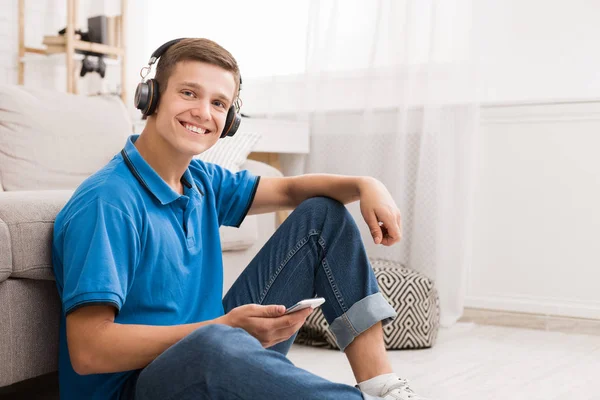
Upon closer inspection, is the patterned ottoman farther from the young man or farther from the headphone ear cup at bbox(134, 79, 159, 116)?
the headphone ear cup at bbox(134, 79, 159, 116)

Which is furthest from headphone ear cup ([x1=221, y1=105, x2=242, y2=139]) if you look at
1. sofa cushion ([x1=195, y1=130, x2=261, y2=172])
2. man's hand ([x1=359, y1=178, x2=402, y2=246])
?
sofa cushion ([x1=195, y1=130, x2=261, y2=172])

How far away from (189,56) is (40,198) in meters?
0.43

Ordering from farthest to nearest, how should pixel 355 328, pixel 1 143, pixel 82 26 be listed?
pixel 82 26 → pixel 1 143 → pixel 355 328

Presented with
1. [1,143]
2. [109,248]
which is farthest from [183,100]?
[1,143]

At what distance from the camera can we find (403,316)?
226cm

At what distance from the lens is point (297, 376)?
980 millimetres

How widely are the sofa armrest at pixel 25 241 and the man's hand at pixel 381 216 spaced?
0.57 metres

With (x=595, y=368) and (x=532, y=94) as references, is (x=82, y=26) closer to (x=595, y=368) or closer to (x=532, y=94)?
(x=532, y=94)

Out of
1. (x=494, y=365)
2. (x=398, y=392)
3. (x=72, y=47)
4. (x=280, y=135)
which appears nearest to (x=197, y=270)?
(x=398, y=392)

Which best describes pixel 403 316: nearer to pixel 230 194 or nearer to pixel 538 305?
pixel 538 305

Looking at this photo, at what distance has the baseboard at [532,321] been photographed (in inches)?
97.4

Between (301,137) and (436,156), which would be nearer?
(436,156)

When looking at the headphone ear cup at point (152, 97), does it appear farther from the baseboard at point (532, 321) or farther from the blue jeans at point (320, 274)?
the baseboard at point (532, 321)

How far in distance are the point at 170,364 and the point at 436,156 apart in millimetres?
1872
